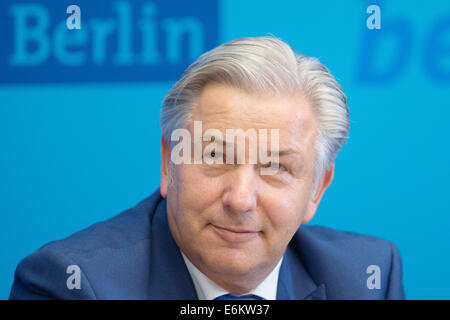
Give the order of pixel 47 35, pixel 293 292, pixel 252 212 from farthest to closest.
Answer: pixel 47 35, pixel 293 292, pixel 252 212

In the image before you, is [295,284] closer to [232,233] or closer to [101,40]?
[232,233]

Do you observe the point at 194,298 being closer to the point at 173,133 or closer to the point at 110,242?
the point at 110,242

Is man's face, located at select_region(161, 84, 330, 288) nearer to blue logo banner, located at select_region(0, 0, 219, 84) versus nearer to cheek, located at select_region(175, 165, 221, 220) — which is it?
cheek, located at select_region(175, 165, 221, 220)

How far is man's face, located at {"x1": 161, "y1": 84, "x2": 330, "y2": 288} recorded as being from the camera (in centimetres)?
139

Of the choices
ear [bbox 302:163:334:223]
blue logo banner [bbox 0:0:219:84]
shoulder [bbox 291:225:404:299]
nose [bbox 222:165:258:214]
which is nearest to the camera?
nose [bbox 222:165:258:214]

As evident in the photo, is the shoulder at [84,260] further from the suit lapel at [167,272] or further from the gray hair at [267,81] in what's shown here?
the gray hair at [267,81]

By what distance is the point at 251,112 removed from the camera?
1411 millimetres

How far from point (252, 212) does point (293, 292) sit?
41 cm

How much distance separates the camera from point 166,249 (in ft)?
5.10

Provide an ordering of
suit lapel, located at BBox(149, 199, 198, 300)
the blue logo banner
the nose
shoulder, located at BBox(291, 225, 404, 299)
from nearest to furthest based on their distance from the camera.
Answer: the nose, suit lapel, located at BBox(149, 199, 198, 300), shoulder, located at BBox(291, 225, 404, 299), the blue logo banner

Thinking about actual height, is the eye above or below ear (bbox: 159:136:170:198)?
above

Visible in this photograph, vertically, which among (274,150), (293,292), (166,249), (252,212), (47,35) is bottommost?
(293,292)

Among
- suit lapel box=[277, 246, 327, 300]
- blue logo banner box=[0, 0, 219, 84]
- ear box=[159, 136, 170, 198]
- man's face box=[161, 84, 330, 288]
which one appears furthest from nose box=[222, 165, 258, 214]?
blue logo banner box=[0, 0, 219, 84]
